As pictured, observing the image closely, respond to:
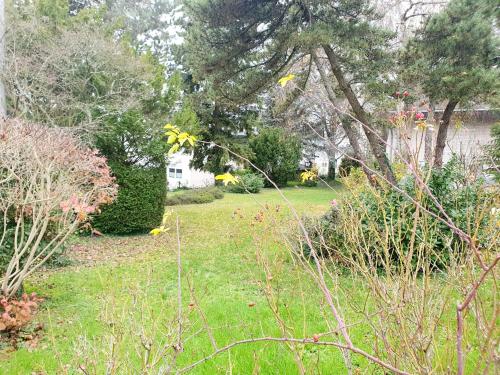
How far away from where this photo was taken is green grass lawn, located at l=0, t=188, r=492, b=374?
1939 millimetres

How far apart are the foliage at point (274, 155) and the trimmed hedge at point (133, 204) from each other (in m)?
11.9

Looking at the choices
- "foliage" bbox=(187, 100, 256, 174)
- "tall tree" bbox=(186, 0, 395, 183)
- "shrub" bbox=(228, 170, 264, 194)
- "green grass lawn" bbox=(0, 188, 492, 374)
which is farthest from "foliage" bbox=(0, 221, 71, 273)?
"shrub" bbox=(228, 170, 264, 194)

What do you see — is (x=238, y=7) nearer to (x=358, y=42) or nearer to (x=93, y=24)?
(x=358, y=42)

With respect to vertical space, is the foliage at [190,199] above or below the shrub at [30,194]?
below

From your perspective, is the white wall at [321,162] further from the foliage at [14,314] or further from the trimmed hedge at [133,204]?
the foliage at [14,314]

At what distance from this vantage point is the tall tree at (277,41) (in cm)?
738

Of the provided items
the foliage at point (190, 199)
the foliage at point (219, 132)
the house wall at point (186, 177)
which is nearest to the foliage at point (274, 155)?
the foliage at point (219, 132)

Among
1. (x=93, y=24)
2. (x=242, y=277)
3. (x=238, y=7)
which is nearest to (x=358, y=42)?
(x=238, y=7)

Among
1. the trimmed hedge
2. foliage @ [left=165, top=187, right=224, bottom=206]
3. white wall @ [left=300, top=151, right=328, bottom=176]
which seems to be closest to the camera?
the trimmed hedge

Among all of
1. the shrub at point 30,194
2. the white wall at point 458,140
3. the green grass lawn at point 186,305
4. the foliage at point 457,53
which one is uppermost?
the foliage at point 457,53

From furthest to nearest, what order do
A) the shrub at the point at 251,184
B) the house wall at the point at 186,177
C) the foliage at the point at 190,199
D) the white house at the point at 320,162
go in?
the white house at the point at 320,162 < the house wall at the point at 186,177 < the shrub at the point at 251,184 < the foliage at the point at 190,199

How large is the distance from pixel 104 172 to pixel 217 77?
3.35 m

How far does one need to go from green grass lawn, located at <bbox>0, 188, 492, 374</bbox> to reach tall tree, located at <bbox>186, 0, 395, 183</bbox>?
3.36m

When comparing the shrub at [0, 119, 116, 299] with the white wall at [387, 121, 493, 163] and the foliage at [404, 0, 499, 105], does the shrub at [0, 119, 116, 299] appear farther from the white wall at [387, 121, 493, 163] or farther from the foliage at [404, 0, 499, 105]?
the foliage at [404, 0, 499, 105]
